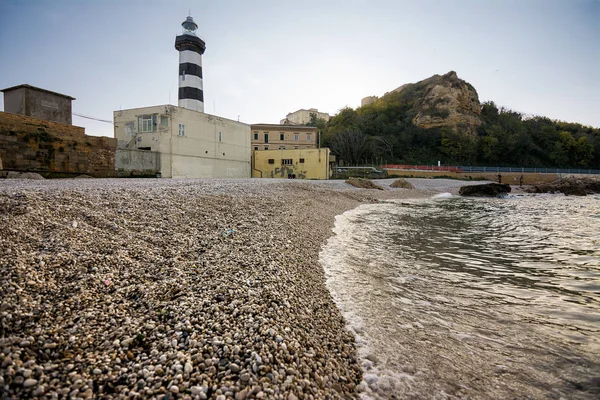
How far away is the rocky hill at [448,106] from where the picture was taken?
57656 millimetres

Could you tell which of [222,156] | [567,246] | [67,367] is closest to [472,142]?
[222,156]

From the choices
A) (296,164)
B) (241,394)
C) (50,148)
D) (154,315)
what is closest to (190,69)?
(296,164)

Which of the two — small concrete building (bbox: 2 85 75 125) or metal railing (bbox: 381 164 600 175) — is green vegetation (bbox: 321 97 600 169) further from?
small concrete building (bbox: 2 85 75 125)

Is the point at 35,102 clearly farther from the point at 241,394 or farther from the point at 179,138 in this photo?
the point at 241,394

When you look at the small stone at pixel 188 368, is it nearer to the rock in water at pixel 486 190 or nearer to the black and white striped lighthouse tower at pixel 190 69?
the rock in water at pixel 486 190

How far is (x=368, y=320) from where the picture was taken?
313 centimetres

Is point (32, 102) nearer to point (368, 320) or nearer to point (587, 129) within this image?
point (368, 320)

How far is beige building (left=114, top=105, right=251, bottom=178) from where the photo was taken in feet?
82.6

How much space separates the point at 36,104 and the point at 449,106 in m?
62.0

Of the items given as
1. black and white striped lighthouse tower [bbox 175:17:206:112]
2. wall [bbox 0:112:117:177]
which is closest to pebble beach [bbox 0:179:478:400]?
wall [bbox 0:112:117:177]

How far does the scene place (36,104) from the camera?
17281 millimetres

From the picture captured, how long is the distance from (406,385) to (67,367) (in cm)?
223

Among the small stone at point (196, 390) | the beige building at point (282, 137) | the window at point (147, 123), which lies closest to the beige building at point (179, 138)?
the window at point (147, 123)

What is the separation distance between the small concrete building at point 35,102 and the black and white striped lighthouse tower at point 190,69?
17286 mm
